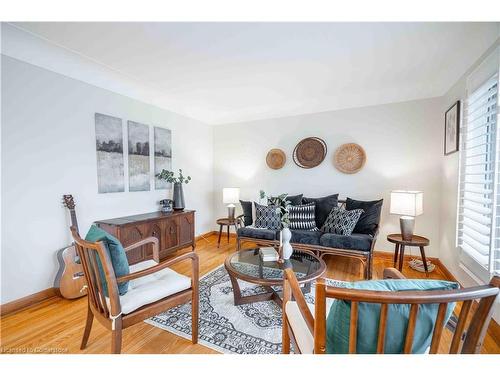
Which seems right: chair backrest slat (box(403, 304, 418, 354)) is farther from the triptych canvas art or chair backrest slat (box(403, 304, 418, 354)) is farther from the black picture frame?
the triptych canvas art

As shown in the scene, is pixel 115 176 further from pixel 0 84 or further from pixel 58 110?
pixel 0 84

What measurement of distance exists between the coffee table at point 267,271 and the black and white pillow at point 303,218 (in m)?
0.95

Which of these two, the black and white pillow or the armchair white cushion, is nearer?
the armchair white cushion

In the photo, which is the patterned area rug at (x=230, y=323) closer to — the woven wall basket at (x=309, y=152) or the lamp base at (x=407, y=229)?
the lamp base at (x=407, y=229)

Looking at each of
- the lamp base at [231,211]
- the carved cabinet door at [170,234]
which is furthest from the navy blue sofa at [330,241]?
the carved cabinet door at [170,234]

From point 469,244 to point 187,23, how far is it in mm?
3208

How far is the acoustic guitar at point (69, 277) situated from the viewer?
A: 2.26 m

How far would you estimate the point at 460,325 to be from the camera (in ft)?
2.67

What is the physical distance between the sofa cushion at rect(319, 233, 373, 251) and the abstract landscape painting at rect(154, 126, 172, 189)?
2614 mm

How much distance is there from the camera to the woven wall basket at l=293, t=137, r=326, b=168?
392 centimetres

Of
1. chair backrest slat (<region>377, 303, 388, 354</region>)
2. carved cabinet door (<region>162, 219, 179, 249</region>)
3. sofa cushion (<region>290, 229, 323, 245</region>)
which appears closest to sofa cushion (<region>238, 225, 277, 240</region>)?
sofa cushion (<region>290, 229, 323, 245</region>)

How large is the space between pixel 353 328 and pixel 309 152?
3.50 metres

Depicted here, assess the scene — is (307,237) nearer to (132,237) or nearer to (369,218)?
(369,218)
